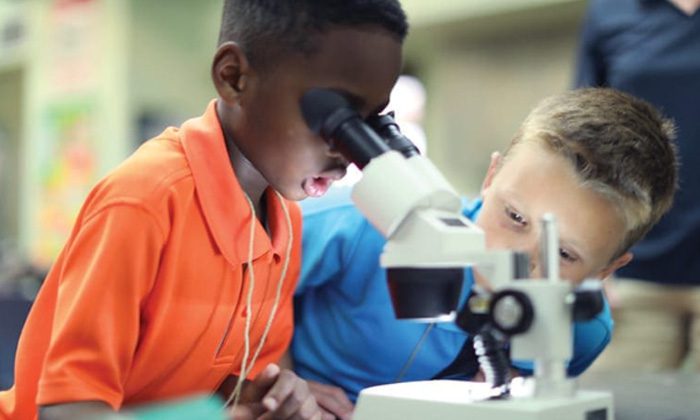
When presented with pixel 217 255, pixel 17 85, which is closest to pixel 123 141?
pixel 17 85

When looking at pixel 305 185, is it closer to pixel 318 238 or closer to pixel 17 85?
pixel 318 238

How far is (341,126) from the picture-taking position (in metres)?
0.62

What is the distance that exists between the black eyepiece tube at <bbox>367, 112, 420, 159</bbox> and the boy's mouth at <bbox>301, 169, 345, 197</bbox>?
0.20ft

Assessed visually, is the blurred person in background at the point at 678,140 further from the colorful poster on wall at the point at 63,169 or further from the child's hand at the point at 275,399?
the colorful poster on wall at the point at 63,169

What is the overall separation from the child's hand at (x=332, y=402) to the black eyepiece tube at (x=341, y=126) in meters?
0.36

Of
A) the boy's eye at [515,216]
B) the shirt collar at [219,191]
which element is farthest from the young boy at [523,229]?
the shirt collar at [219,191]

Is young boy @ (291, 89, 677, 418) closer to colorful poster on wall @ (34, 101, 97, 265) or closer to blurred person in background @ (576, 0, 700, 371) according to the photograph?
blurred person in background @ (576, 0, 700, 371)

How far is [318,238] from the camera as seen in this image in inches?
41.1

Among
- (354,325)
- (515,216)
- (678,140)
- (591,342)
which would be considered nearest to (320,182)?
(515,216)

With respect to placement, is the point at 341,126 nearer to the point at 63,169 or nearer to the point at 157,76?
the point at 157,76

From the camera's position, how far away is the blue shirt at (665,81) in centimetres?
155

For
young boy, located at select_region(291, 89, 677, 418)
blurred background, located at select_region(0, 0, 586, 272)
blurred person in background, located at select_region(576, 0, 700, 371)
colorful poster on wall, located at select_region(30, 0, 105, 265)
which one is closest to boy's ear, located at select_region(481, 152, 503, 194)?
young boy, located at select_region(291, 89, 677, 418)

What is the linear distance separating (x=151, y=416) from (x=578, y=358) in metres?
0.72

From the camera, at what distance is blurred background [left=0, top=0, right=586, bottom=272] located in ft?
10.9
